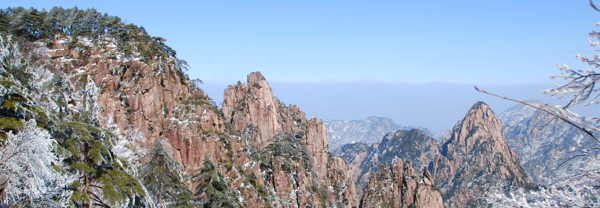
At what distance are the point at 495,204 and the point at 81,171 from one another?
11.0 m

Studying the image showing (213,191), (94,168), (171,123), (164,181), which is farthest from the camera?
(171,123)

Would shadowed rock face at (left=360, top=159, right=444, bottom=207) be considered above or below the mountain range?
below

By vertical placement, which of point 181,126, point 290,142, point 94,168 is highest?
point 94,168

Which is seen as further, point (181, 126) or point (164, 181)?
point (181, 126)

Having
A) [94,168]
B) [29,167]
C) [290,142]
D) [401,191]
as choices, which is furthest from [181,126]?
[401,191]

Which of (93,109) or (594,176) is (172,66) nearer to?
(93,109)

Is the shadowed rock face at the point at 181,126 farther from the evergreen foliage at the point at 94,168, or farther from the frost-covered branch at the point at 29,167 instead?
the frost-covered branch at the point at 29,167

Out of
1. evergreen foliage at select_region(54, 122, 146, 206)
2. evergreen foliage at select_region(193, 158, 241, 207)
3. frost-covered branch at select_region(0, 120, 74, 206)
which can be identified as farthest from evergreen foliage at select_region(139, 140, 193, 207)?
frost-covered branch at select_region(0, 120, 74, 206)

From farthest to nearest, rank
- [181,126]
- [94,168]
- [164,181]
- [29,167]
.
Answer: [181,126] → [164,181] → [94,168] → [29,167]

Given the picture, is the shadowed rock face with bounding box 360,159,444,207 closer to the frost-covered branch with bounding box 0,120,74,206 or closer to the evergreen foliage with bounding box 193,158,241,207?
the evergreen foliage with bounding box 193,158,241,207

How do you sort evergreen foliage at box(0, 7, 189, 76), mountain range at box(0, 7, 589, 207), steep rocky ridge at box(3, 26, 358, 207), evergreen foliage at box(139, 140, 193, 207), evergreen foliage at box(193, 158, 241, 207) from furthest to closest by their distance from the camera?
evergreen foliage at box(0, 7, 189, 76)
steep rocky ridge at box(3, 26, 358, 207)
evergreen foliage at box(193, 158, 241, 207)
evergreen foliage at box(139, 140, 193, 207)
mountain range at box(0, 7, 589, 207)

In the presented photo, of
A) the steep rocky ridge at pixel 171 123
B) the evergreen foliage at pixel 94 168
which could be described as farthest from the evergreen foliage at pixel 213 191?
the steep rocky ridge at pixel 171 123

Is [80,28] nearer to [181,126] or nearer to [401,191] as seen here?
[181,126]

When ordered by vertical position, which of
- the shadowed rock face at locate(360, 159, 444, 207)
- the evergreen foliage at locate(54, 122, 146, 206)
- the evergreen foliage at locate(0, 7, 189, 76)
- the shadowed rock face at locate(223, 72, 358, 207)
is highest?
the evergreen foliage at locate(0, 7, 189, 76)
